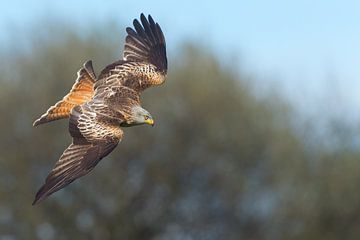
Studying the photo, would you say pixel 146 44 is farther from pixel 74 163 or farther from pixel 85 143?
pixel 74 163

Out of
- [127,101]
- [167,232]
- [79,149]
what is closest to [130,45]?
[127,101]

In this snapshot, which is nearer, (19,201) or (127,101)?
(127,101)

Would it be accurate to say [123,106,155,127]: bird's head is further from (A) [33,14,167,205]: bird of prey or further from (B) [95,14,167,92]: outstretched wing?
(B) [95,14,167,92]: outstretched wing

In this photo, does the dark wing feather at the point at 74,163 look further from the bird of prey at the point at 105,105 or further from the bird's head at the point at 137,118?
the bird's head at the point at 137,118

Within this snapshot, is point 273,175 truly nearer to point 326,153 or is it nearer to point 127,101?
point 326,153

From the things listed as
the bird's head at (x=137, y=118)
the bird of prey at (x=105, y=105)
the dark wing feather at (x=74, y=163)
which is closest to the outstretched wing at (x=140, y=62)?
the bird of prey at (x=105, y=105)

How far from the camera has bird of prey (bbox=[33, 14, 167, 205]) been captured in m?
8.81

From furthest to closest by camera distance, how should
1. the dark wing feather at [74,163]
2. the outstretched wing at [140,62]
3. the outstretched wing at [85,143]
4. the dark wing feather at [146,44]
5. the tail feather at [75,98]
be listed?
1. the dark wing feather at [146,44]
2. the outstretched wing at [140,62]
3. the tail feather at [75,98]
4. the outstretched wing at [85,143]
5. the dark wing feather at [74,163]

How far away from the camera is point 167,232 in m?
24.8

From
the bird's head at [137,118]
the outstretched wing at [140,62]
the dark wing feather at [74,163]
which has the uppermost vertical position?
the outstretched wing at [140,62]

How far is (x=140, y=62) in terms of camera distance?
1050 centimetres

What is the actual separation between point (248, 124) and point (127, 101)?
1472 centimetres

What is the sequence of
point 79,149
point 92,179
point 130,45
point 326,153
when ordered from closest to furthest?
point 79,149 < point 130,45 < point 92,179 < point 326,153

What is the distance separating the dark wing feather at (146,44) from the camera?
10.6 m
